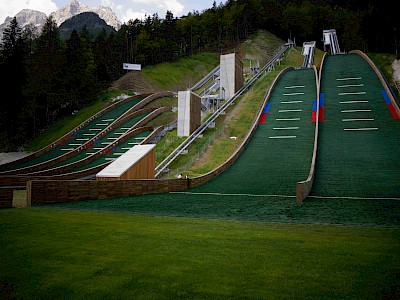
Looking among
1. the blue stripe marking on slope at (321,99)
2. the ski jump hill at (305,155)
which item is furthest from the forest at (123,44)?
the blue stripe marking on slope at (321,99)

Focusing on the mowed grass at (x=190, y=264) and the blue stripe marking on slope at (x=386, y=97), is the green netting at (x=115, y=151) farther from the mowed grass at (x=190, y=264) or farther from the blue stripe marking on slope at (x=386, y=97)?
the mowed grass at (x=190, y=264)

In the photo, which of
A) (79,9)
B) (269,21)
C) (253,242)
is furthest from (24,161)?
(79,9)

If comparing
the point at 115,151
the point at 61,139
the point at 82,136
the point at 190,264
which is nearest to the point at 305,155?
the point at 115,151

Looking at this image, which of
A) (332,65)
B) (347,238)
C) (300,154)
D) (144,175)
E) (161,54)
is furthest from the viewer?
(161,54)

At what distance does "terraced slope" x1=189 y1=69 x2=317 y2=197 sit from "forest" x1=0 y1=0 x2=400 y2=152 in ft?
19.0

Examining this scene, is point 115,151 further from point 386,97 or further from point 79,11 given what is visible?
point 79,11

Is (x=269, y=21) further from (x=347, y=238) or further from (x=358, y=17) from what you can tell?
(x=347, y=238)

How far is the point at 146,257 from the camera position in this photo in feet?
11.1

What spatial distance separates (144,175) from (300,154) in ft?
21.4

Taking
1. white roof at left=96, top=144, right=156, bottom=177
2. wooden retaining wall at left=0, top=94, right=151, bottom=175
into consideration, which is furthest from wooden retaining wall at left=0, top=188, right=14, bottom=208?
wooden retaining wall at left=0, top=94, right=151, bottom=175

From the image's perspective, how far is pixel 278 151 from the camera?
51.1ft

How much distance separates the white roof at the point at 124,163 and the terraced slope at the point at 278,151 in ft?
7.28

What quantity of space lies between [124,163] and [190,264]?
28.4 ft

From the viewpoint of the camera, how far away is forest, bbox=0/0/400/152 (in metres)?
30.7
